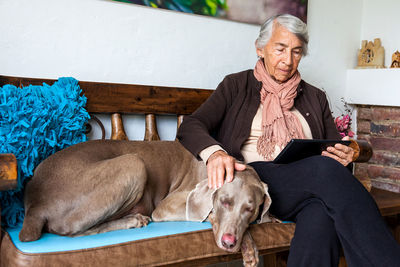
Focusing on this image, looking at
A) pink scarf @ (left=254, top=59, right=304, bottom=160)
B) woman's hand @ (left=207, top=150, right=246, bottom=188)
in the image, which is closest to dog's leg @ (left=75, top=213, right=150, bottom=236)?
woman's hand @ (left=207, top=150, right=246, bottom=188)

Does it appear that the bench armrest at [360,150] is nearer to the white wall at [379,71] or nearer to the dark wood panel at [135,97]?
the dark wood panel at [135,97]

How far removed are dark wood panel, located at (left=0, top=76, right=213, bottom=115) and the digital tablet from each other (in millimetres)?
819

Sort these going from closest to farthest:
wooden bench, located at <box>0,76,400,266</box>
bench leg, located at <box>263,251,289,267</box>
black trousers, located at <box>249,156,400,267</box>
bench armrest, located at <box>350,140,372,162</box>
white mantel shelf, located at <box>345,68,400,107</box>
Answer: wooden bench, located at <box>0,76,400,266</box> < black trousers, located at <box>249,156,400,267</box> < bench armrest, located at <box>350,140,372,162</box> < bench leg, located at <box>263,251,289,267</box> < white mantel shelf, located at <box>345,68,400,107</box>

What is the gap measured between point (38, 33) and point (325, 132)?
1763 mm

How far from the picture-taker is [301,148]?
1879 mm

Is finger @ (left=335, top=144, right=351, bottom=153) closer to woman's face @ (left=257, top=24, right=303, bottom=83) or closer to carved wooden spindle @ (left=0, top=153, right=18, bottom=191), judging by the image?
woman's face @ (left=257, top=24, right=303, bottom=83)

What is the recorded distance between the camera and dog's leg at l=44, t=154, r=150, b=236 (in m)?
1.64

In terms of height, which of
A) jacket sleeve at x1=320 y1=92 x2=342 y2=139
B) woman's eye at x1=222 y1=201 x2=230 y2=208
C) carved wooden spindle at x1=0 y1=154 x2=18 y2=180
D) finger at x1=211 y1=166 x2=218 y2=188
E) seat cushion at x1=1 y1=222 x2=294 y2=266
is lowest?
seat cushion at x1=1 y1=222 x2=294 y2=266

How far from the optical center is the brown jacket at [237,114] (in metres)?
2.22

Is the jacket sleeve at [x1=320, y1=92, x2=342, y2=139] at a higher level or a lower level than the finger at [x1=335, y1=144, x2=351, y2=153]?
higher

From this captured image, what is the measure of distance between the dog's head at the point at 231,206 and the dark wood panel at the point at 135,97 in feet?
2.53

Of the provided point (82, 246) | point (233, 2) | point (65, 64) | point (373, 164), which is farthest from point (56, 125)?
point (373, 164)

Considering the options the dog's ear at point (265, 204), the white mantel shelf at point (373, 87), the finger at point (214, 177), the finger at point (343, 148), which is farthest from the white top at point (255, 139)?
the white mantel shelf at point (373, 87)

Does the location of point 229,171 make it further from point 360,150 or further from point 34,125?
point 34,125
